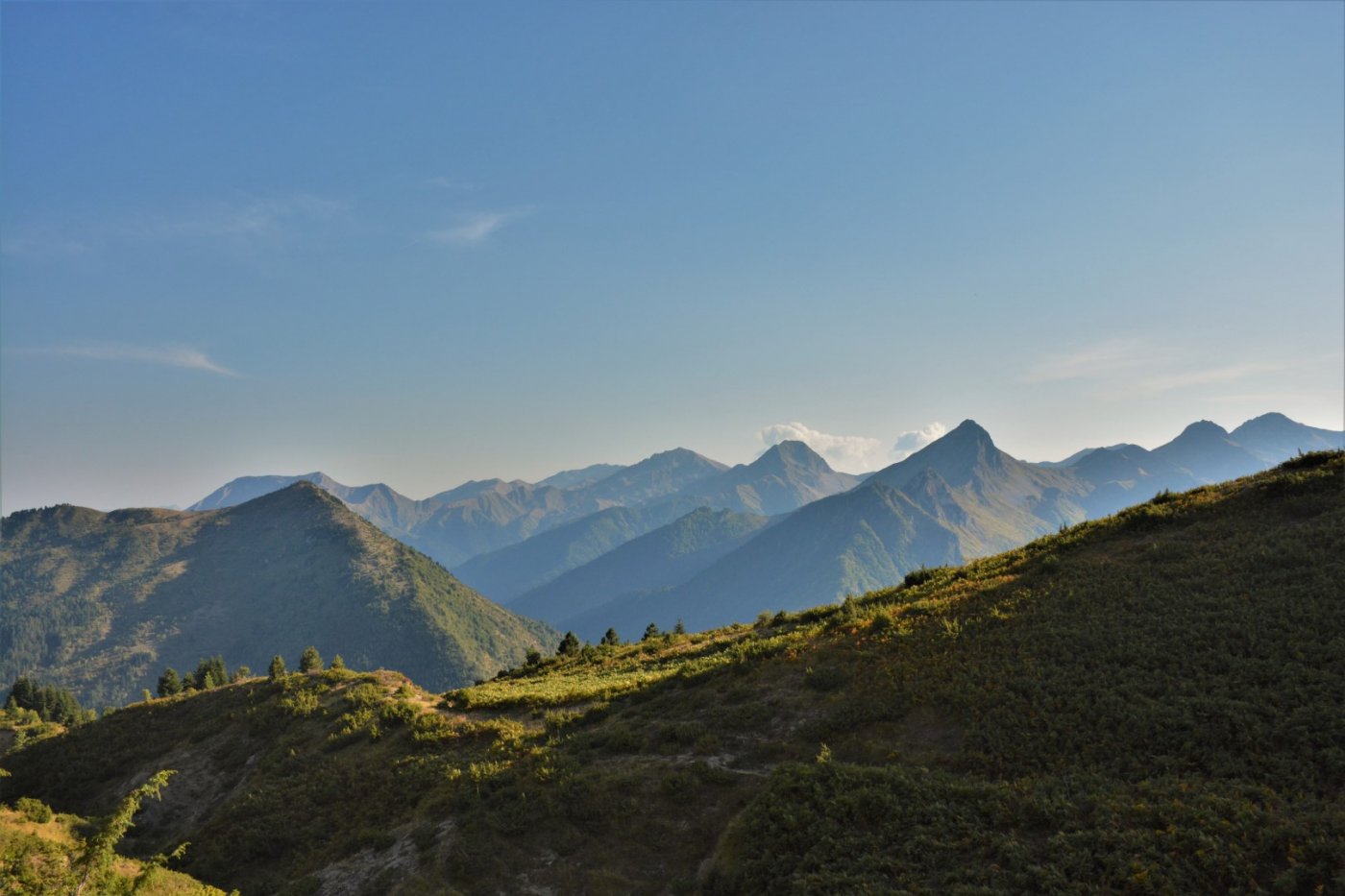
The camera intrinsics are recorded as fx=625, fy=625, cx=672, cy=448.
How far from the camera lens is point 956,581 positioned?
108 feet

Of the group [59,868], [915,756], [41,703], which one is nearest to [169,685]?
[41,703]

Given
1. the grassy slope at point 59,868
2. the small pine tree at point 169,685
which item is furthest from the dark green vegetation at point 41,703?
the grassy slope at point 59,868

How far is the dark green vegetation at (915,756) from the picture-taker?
1348cm

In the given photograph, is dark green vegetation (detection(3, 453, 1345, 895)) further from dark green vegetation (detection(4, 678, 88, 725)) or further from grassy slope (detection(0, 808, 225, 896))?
dark green vegetation (detection(4, 678, 88, 725))

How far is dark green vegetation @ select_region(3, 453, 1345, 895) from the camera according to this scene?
13.5 m

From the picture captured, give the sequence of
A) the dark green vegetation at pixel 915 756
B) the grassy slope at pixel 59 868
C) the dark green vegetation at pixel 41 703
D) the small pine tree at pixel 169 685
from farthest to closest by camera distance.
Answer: the dark green vegetation at pixel 41 703
the small pine tree at pixel 169 685
the dark green vegetation at pixel 915 756
the grassy slope at pixel 59 868

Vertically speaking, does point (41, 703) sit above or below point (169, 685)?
below

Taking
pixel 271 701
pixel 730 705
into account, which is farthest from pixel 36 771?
pixel 730 705

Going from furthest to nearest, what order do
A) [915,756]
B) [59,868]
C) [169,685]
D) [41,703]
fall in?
[41,703] < [169,685] < [915,756] < [59,868]

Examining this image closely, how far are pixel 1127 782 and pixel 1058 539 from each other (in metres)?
22.1

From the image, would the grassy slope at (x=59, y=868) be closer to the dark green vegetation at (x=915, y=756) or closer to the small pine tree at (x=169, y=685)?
the dark green vegetation at (x=915, y=756)

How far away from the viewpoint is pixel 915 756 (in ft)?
60.1

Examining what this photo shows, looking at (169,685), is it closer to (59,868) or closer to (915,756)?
(59,868)

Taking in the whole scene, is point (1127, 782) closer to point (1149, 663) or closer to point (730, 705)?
point (1149, 663)
